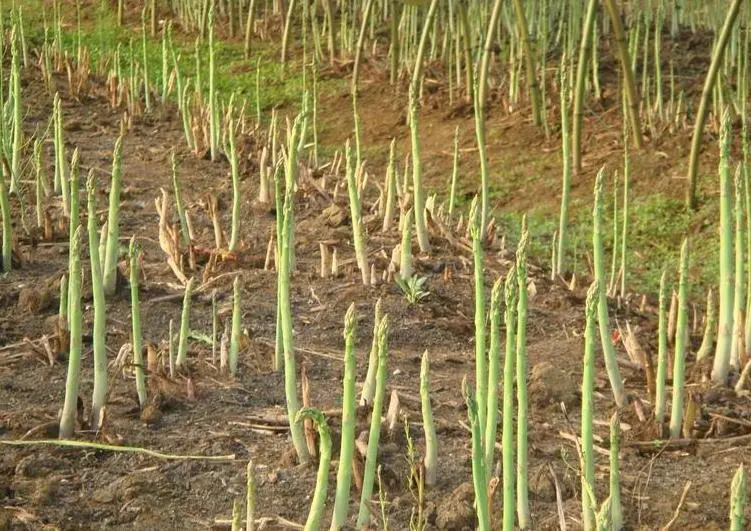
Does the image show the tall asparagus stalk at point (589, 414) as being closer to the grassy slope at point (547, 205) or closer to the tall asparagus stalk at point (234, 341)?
the tall asparagus stalk at point (234, 341)

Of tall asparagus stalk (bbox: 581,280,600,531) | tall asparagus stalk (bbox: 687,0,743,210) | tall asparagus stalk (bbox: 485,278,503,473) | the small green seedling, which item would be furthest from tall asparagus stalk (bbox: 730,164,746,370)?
tall asparagus stalk (bbox: 687,0,743,210)

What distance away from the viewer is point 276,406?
2619 millimetres

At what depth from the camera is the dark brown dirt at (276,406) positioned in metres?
2.18

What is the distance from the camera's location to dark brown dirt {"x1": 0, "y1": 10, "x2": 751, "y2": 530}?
2.18 metres

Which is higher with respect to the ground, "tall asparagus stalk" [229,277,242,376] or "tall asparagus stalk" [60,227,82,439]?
"tall asparagus stalk" [60,227,82,439]

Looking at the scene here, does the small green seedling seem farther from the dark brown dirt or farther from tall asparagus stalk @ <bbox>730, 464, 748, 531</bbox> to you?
tall asparagus stalk @ <bbox>730, 464, 748, 531</bbox>

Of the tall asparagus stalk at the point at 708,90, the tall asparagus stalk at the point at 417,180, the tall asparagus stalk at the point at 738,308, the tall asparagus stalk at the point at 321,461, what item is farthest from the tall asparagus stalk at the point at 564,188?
the tall asparagus stalk at the point at 321,461

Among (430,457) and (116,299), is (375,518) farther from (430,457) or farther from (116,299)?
(116,299)

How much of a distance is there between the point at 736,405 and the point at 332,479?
102cm

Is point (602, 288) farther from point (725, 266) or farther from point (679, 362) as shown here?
point (725, 266)

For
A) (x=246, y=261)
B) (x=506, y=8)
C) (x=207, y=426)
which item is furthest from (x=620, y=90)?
(x=207, y=426)

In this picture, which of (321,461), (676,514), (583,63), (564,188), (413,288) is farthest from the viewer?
(583,63)

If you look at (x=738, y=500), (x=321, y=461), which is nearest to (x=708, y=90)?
(x=321, y=461)

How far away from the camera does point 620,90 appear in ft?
21.2
